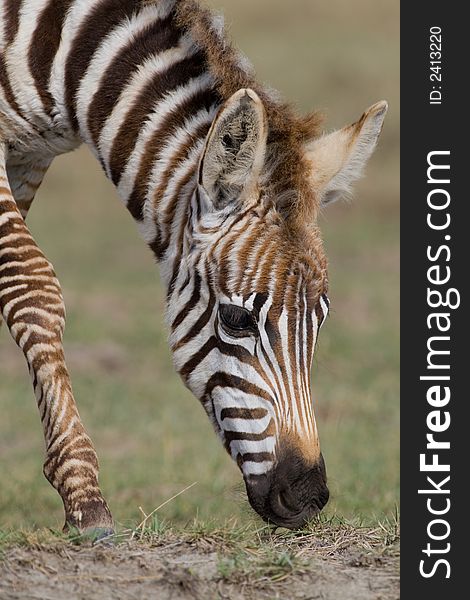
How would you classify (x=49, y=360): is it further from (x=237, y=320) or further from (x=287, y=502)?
(x=287, y=502)

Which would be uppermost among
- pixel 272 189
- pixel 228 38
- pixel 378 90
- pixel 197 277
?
pixel 378 90

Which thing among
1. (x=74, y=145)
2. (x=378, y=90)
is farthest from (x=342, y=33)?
(x=74, y=145)

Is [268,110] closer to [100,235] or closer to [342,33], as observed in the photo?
[100,235]

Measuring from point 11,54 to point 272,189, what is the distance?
1.97m

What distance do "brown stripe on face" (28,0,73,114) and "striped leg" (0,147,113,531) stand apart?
1.86ft

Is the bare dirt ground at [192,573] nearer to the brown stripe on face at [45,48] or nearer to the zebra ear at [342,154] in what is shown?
the zebra ear at [342,154]

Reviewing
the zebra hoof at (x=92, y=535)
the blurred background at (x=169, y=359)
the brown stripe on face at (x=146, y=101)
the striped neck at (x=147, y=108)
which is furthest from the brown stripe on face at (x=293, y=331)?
the brown stripe on face at (x=146, y=101)

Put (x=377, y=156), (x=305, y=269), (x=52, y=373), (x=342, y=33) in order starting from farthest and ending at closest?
(x=342, y=33), (x=377, y=156), (x=52, y=373), (x=305, y=269)

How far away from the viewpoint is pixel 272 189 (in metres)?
5.16

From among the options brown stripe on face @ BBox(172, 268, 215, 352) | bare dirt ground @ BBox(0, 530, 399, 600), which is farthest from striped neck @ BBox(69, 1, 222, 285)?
bare dirt ground @ BBox(0, 530, 399, 600)

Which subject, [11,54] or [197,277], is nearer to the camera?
[197,277]

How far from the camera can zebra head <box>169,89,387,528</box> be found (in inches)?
192

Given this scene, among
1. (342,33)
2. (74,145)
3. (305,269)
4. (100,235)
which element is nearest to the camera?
(305,269)

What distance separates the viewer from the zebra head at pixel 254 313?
4867 millimetres
